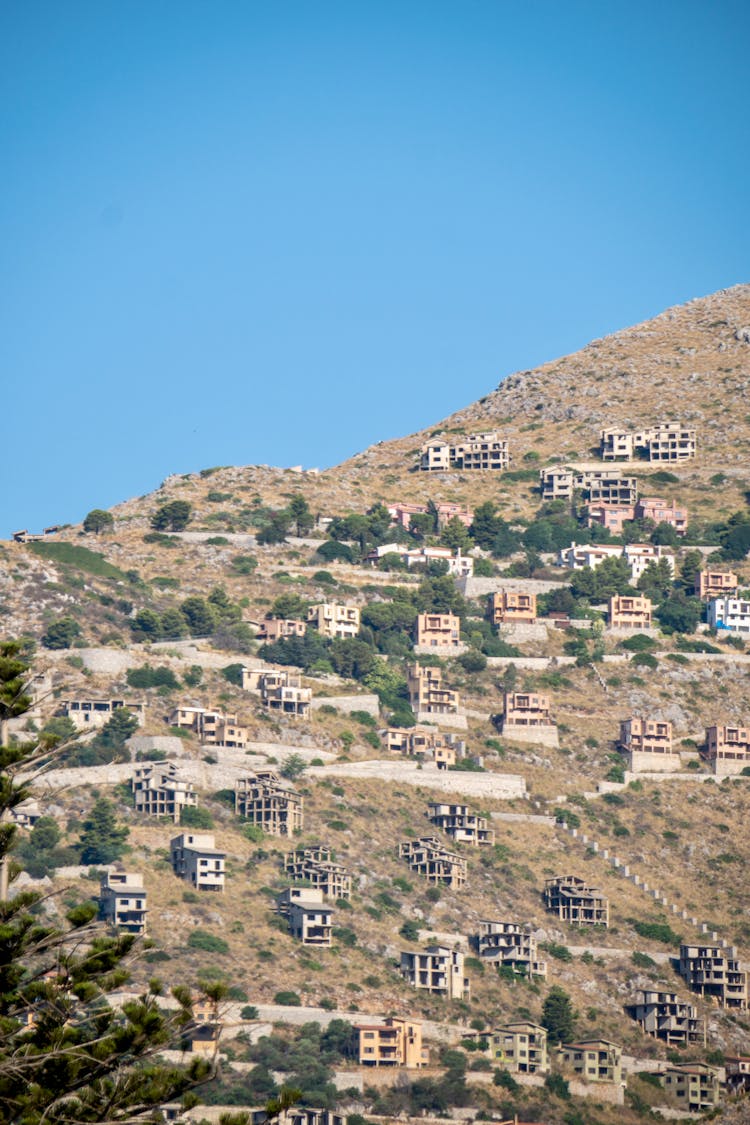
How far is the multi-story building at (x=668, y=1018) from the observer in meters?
119

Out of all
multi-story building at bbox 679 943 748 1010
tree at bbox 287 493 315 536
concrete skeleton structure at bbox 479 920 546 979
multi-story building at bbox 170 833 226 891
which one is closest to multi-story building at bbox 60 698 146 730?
multi-story building at bbox 170 833 226 891

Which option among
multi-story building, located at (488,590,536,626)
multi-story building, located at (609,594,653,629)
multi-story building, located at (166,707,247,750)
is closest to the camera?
multi-story building, located at (166,707,247,750)

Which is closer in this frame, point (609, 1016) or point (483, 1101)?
point (483, 1101)

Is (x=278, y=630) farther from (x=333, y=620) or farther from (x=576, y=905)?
(x=576, y=905)

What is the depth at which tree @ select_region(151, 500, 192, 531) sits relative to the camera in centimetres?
18738

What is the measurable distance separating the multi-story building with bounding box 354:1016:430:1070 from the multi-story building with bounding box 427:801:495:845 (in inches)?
970

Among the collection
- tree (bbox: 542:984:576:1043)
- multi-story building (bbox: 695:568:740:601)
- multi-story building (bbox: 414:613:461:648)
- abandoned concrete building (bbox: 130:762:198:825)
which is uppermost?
multi-story building (bbox: 695:568:740:601)

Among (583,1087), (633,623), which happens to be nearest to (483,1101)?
(583,1087)

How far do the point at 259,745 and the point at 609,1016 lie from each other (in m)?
30.8

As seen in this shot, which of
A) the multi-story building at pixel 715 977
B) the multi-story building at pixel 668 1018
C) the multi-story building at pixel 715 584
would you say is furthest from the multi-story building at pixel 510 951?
the multi-story building at pixel 715 584

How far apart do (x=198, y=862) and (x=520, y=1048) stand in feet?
69.4

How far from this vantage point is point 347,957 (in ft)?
390

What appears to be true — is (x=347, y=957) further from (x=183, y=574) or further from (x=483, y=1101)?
(x=183, y=574)

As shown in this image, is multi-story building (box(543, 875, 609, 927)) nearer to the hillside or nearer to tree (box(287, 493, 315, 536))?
the hillside
